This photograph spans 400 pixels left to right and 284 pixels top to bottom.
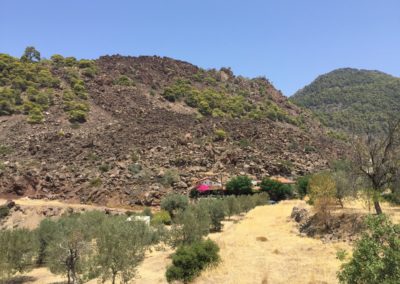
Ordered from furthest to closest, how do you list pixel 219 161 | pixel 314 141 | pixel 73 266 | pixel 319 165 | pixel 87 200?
pixel 314 141 → pixel 319 165 → pixel 219 161 → pixel 87 200 → pixel 73 266

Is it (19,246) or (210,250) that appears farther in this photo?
(19,246)

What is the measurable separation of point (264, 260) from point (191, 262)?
202 inches

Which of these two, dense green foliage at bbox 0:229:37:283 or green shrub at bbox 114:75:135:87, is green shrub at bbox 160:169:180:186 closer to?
dense green foliage at bbox 0:229:37:283

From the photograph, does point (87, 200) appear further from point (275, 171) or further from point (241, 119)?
point (241, 119)

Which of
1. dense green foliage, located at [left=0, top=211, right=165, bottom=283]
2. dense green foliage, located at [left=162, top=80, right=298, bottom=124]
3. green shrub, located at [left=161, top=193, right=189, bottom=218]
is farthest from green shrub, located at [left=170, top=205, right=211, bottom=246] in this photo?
dense green foliage, located at [left=162, top=80, right=298, bottom=124]

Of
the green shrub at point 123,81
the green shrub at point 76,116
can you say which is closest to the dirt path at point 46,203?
the green shrub at point 76,116

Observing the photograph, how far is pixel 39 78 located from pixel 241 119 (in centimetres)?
5287

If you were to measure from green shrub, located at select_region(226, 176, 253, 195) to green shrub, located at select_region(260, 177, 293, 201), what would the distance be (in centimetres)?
312

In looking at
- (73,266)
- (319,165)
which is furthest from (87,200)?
(319,165)

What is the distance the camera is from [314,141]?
99562 mm

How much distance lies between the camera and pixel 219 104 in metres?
111

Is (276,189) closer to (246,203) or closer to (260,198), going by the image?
(260,198)

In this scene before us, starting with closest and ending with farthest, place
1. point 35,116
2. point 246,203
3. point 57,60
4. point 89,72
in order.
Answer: point 246,203 → point 35,116 → point 89,72 → point 57,60

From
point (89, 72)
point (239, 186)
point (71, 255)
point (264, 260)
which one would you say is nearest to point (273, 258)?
point (264, 260)
